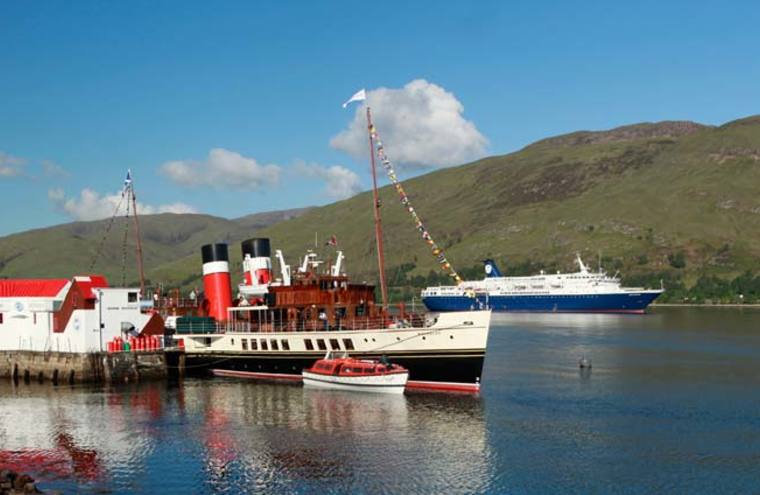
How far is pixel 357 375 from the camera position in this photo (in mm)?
58875

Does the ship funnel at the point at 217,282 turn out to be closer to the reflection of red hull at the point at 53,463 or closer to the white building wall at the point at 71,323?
the white building wall at the point at 71,323

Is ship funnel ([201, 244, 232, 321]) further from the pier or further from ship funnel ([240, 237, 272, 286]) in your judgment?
the pier

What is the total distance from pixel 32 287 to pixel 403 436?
42047 millimetres

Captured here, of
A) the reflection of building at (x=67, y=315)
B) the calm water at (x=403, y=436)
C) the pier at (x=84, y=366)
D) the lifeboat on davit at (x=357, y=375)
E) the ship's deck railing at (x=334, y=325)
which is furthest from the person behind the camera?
the reflection of building at (x=67, y=315)

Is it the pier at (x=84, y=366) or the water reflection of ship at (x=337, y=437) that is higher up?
the pier at (x=84, y=366)

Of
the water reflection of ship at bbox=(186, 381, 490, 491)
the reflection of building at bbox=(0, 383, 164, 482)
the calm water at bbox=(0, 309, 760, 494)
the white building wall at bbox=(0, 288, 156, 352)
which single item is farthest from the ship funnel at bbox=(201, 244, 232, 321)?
the water reflection of ship at bbox=(186, 381, 490, 491)

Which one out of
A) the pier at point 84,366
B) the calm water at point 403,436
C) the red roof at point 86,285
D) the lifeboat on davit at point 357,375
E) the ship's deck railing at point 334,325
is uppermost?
the red roof at point 86,285

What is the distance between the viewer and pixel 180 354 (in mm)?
71688

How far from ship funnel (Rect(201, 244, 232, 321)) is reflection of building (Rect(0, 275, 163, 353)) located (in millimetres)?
5080

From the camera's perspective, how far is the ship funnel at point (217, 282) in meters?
75.9

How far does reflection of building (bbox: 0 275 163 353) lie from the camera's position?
227ft

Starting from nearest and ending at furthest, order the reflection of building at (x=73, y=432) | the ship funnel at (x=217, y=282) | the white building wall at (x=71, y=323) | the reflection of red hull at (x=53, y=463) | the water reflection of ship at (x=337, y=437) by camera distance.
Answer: the water reflection of ship at (x=337, y=437), the reflection of red hull at (x=53, y=463), the reflection of building at (x=73, y=432), the white building wall at (x=71, y=323), the ship funnel at (x=217, y=282)

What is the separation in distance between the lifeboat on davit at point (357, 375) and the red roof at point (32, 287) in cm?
2426

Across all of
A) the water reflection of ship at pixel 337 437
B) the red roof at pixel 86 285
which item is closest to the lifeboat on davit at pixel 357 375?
the water reflection of ship at pixel 337 437
